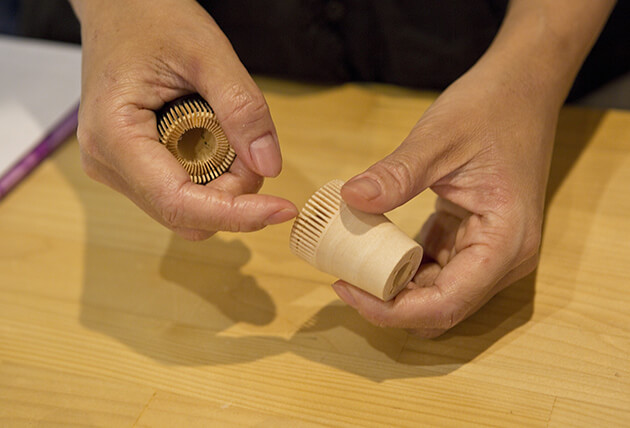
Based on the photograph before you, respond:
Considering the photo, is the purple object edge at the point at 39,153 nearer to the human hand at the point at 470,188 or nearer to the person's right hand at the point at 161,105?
the person's right hand at the point at 161,105

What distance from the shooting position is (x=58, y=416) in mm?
683

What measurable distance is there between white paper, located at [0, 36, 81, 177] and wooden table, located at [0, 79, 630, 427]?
115mm

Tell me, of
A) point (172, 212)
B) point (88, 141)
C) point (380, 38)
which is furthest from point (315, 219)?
point (380, 38)

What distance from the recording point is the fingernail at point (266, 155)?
0.68m

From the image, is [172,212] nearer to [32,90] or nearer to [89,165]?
[89,165]

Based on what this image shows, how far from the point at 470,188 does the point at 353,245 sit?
0.15 m

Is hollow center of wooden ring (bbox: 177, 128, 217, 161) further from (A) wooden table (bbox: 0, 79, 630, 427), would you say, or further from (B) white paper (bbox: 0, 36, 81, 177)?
(B) white paper (bbox: 0, 36, 81, 177)

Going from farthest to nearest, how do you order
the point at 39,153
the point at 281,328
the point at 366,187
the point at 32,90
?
the point at 32,90
the point at 39,153
the point at 281,328
the point at 366,187

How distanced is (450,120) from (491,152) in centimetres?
6

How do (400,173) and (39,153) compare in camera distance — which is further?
(39,153)

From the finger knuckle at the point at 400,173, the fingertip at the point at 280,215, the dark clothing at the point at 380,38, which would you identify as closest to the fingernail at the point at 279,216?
the fingertip at the point at 280,215

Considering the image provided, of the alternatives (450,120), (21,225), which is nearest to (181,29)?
(450,120)

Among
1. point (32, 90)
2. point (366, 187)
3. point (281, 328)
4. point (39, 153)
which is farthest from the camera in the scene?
point (32, 90)

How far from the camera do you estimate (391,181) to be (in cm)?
64
